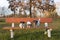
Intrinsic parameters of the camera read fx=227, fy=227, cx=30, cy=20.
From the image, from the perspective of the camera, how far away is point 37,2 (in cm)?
1037

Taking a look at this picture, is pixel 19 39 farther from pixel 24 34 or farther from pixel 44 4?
pixel 44 4

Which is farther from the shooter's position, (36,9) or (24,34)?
(36,9)

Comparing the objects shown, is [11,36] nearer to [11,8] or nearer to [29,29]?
[29,29]

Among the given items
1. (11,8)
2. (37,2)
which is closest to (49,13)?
(37,2)

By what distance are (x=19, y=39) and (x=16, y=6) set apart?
3.85 metres

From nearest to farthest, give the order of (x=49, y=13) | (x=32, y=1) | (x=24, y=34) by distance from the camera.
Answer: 1. (x=24, y=34)
2. (x=32, y=1)
3. (x=49, y=13)

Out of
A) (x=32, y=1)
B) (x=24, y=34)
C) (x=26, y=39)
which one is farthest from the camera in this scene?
(x=32, y=1)

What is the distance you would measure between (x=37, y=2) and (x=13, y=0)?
118 cm

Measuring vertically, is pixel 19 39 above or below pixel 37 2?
below

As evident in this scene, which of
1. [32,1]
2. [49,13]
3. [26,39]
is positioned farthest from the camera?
[49,13]

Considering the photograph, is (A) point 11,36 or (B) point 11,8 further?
(B) point 11,8

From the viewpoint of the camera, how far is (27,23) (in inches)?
320

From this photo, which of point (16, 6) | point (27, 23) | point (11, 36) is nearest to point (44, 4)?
point (16, 6)

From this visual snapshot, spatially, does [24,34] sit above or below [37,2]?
below
